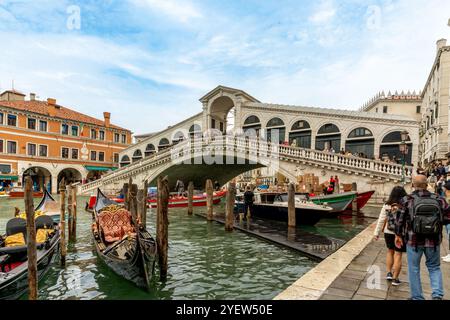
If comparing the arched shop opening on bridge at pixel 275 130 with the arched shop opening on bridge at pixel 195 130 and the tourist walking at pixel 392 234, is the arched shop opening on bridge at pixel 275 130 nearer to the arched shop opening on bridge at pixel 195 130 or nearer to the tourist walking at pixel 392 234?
the arched shop opening on bridge at pixel 195 130

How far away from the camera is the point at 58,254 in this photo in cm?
717

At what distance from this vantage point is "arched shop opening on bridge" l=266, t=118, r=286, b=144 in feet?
73.2

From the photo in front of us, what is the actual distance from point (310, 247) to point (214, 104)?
19.9 m

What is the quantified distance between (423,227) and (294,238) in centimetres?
587

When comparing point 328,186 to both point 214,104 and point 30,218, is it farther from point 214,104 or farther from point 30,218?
point 214,104

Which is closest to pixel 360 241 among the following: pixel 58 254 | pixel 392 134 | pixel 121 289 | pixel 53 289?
pixel 121 289

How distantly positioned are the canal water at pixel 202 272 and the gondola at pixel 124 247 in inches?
11.0

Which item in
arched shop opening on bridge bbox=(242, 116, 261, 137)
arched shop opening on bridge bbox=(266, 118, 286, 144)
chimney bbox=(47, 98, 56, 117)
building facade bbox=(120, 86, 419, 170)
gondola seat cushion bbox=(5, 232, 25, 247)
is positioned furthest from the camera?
chimney bbox=(47, 98, 56, 117)

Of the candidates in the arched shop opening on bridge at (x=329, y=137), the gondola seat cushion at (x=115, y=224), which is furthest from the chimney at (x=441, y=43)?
the gondola seat cushion at (x=115, y=224)

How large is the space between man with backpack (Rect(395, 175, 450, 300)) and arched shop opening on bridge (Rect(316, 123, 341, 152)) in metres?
17.2

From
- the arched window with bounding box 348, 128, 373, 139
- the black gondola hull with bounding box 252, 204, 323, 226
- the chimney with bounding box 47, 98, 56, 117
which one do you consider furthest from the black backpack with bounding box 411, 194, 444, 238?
the chimney with bounding box 47, 98, 56, 117

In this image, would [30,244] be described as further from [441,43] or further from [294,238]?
[441,43]

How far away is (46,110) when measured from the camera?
27031mm

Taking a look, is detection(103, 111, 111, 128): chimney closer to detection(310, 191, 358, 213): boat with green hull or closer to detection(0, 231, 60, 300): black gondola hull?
detection(310, 191, 358, 213): boat with green hull
